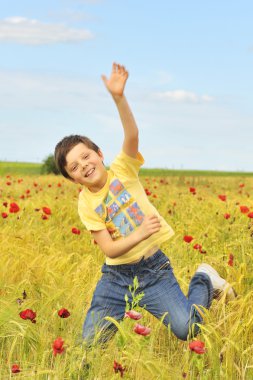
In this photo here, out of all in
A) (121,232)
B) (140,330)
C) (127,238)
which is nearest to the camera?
(140,330)

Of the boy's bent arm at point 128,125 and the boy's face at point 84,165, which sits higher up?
the boy's bent arm at point 128,125

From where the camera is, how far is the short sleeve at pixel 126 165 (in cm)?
327

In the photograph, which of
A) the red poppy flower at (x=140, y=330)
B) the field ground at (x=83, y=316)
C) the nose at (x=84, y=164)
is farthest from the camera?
the nose at (x=84, y=164)

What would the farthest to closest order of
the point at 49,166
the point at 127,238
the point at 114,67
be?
the point at 49,166
the point at 114,67
the point at 127,238

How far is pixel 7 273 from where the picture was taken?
427cm

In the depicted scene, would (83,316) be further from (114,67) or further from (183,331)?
(114,67)

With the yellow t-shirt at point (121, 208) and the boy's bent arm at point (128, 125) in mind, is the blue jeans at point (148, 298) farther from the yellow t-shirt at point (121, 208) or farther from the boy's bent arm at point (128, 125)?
the boy's bent arm at point (128, 125)

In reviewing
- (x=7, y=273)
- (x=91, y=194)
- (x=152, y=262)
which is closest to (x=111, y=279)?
(x=152, y=262)

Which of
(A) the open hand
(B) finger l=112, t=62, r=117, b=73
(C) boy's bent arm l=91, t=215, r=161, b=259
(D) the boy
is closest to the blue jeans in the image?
(D) the boy

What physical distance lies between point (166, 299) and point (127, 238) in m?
0.43

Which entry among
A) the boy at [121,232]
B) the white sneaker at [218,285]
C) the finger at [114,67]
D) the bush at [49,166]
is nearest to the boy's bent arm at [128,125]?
the boy at [121,232]

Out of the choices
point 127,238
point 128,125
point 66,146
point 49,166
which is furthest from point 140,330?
point 49,166

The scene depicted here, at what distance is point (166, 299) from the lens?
3.18 metres

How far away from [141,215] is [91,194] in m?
0.30
